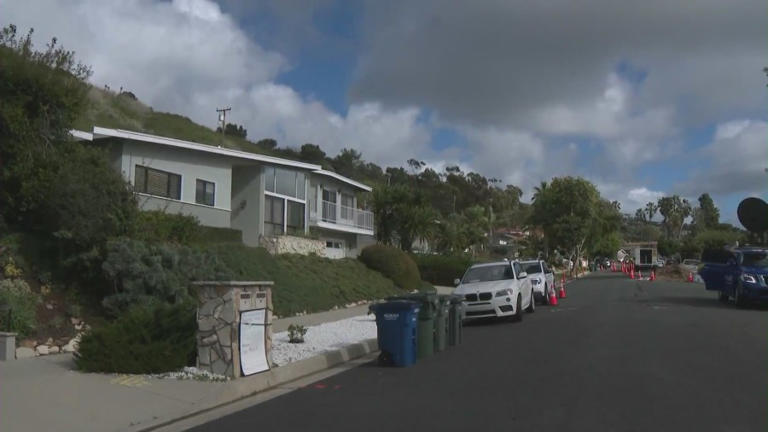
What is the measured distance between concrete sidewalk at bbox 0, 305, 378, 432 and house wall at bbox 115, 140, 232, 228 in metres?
16.0

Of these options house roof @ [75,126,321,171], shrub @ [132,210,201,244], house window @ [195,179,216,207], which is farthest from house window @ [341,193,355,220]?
shrub @ [132,210,201,244]

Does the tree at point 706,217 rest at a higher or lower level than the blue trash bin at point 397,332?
higher

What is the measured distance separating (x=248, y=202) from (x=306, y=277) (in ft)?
29.8

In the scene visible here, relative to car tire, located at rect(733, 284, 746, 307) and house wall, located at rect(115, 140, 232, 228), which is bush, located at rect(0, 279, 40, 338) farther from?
car tire, located at rect(733, 284, 746, 307)

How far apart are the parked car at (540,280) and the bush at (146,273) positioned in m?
13.8

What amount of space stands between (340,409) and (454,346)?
254 inches

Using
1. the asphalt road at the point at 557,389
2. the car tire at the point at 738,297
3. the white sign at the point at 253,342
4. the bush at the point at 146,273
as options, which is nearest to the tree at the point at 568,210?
the car tire at the point at 738,297

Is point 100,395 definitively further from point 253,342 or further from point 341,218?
point 341,218

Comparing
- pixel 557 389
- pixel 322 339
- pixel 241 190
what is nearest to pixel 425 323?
pixel 322 339

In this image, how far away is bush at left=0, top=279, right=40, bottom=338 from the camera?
12.8 meters

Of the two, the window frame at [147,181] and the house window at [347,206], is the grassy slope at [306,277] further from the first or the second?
the house window at [347,206]

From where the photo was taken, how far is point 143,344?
36.9 feet

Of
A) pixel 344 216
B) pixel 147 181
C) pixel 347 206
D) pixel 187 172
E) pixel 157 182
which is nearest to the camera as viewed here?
pixel 147 181

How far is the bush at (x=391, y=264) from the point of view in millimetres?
34062
